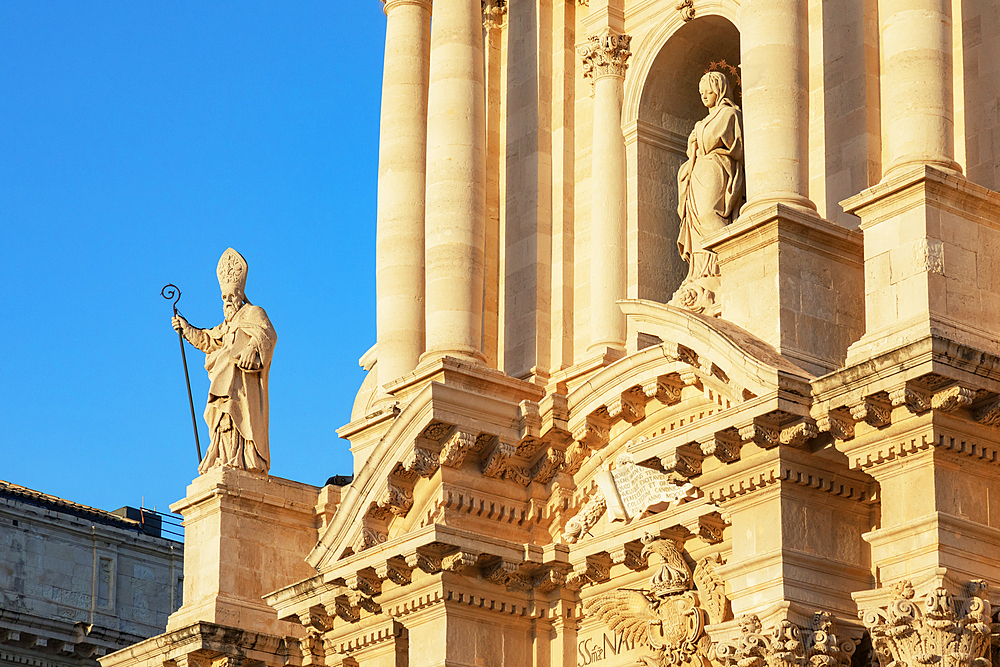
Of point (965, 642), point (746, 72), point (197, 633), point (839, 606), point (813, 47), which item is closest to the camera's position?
point (965, 642)

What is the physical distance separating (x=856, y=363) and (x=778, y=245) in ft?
6.08

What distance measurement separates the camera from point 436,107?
2366cm

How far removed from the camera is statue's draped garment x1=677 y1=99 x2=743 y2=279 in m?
21.6

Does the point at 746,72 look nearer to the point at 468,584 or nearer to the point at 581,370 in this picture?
the point at 581,370

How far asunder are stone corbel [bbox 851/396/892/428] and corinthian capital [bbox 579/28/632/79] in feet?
28.3

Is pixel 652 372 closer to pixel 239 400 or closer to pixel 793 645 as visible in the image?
pixel 793 645

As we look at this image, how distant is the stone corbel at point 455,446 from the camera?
20.5m

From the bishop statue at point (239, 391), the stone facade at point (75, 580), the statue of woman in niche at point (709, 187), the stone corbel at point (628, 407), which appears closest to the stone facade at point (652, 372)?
the stone corbel at point (628, 407)

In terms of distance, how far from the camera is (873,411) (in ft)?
54.2

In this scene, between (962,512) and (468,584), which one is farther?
(468,584)

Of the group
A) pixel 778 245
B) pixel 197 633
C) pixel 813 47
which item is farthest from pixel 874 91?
pixel 197 633

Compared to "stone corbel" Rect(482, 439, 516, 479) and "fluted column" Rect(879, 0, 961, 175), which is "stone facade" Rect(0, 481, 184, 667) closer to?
"stone corbel" Rect(482, 439, 516, 479)

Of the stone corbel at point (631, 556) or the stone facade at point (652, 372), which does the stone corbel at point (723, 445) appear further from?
the stone corbel at point (631, 556)

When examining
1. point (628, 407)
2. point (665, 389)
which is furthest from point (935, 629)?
point (628, 407)
